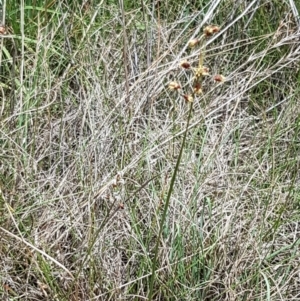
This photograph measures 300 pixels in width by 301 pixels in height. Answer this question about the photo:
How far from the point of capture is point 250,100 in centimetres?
165

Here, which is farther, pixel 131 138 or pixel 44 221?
pixel 131 138

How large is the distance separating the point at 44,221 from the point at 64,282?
0.14m

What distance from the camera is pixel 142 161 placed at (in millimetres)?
1388

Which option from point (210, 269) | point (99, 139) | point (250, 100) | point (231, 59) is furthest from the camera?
point (231, 59)

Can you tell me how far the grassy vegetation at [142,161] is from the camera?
1.25 m

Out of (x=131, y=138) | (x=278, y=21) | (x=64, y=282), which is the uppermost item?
(x=278, y=21)

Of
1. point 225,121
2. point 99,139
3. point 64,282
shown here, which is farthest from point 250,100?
point 64,282

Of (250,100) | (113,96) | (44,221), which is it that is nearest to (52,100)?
(113,96)

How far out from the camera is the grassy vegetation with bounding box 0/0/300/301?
1247 millimetres

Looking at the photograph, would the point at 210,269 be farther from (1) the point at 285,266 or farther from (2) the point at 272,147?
(2) the point at 272,147

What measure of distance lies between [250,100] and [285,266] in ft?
1.64

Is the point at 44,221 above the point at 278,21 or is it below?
below

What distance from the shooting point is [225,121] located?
155cm

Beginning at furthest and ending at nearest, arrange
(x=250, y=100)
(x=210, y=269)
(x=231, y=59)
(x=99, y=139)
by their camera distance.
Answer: (x=231, y=59) < (x=250, y=100) < (x=99, y=139) < (x=210, y=269)
